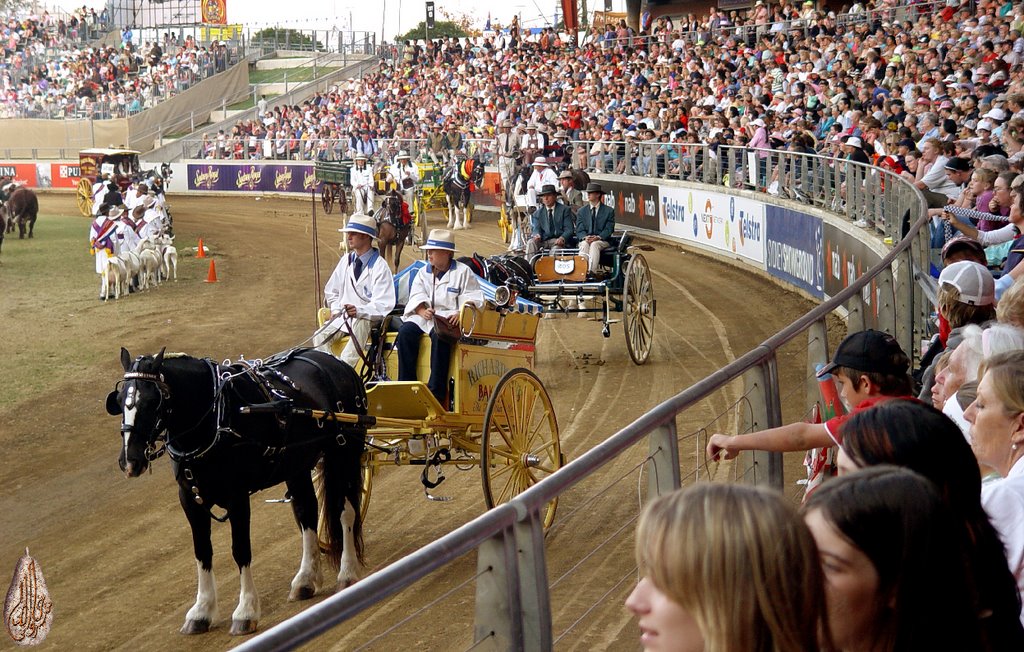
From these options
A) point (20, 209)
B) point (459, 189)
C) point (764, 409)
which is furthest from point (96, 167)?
point (764, 409)

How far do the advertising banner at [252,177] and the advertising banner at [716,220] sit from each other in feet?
63.3

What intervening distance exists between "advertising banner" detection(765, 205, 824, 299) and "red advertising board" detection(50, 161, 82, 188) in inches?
1462

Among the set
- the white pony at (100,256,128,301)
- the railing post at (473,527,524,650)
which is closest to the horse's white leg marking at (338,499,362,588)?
the railing post at (473,527,524,650)

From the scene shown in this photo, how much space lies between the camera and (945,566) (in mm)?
2438

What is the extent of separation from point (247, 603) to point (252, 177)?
131ft

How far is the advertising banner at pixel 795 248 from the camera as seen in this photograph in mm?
18141

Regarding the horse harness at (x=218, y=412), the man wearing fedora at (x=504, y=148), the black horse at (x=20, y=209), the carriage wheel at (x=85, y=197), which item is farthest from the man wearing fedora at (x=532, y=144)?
the horse harness at (x=218, y=412)

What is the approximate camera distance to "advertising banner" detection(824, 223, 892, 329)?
1472cm

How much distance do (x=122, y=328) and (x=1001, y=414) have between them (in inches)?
672

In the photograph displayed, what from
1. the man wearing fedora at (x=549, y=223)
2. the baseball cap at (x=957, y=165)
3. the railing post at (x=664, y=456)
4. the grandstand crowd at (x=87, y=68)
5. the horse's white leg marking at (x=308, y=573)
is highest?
the grandstand crowd at (x=87, y=68)

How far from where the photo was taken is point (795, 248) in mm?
19453

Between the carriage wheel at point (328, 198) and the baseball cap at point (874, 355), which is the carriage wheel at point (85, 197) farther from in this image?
the baseball cap at point (874, 355)

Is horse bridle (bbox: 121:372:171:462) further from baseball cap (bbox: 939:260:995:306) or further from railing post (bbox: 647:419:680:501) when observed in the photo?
baseball cap (bbox: 939:260:995:306)

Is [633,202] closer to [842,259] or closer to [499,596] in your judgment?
[842,259]
